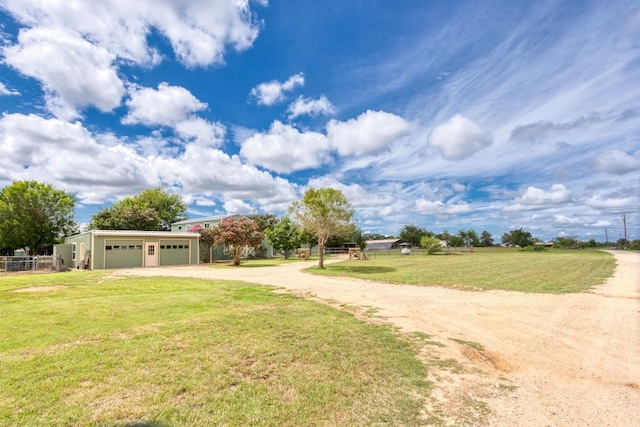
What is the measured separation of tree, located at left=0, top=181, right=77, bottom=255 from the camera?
30.0m

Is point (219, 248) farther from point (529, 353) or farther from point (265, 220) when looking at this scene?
point (529, 353)

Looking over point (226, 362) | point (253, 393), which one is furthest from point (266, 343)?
point (253, 393)

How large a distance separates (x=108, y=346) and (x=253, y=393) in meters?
A: 2.63

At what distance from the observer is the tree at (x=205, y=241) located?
28.7 metres

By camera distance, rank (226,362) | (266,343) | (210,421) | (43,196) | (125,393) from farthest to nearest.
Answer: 1. (43,196)
2. (266,343)
3. (226,362)
4. (125,393)
5. (210,421)

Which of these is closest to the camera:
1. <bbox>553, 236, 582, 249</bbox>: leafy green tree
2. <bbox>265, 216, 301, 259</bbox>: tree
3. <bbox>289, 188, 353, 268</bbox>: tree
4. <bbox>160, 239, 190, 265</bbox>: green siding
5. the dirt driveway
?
the dirt driveway

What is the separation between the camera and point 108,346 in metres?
4.82

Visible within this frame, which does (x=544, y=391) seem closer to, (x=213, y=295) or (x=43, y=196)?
(x=213, y=295)

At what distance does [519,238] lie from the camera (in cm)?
7675

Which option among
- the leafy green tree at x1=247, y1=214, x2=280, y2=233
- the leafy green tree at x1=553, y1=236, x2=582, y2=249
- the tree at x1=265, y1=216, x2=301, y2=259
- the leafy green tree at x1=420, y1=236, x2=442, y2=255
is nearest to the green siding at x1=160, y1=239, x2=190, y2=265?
the tree at x1=265, y1=216, x2=301, y2=259

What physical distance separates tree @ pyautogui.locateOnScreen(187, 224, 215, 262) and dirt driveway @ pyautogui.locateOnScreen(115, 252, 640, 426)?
2062cm

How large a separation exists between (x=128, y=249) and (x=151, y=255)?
1.61 metres

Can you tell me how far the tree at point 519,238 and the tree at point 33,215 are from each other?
83495mm

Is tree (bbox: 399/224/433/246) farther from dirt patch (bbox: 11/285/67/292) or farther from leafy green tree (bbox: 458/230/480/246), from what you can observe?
dirt patch (bbox: 11/285/67/292)
